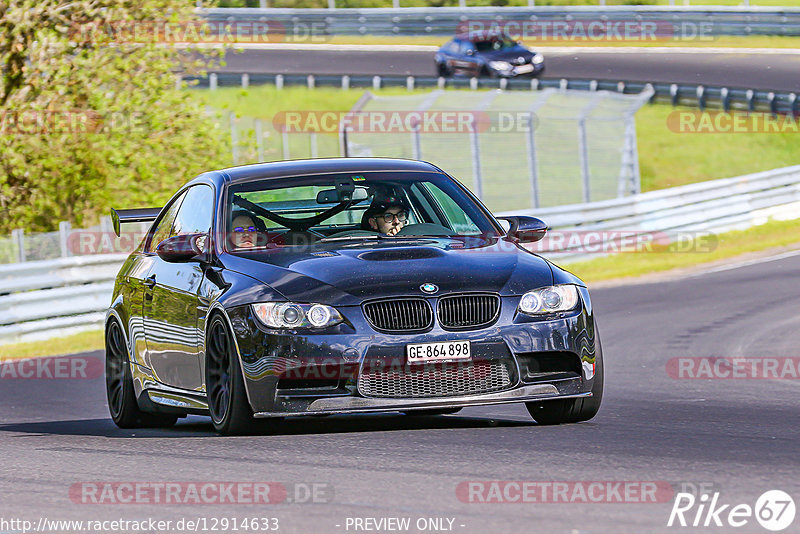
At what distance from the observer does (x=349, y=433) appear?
329 inches

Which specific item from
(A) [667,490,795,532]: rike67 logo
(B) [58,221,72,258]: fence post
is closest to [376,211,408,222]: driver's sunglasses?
(A) [667,490,795,532]: rike67 logo

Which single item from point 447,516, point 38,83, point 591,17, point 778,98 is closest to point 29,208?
point 38,83

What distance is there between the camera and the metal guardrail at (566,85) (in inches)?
1617

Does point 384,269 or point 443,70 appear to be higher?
point 384,269

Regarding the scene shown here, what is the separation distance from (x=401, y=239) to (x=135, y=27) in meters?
16.4

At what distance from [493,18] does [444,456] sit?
49.5 meters

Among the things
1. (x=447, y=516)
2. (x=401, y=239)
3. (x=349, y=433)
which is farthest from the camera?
(x=401, y=239)

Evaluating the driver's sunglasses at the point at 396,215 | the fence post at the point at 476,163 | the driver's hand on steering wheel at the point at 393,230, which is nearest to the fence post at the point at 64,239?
the fence post at the point at 476,163

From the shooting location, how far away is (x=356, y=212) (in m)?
9.39

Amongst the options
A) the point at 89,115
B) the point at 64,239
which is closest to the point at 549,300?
the point at 64,239

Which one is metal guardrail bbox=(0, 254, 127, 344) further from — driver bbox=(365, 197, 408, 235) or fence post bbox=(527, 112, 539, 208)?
driver bbox=(365, 197, 408, 235)

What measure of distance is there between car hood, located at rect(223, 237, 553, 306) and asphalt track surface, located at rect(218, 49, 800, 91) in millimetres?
34514

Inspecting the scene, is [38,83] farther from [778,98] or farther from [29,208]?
[778,98]

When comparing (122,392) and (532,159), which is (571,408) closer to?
(122,392)
